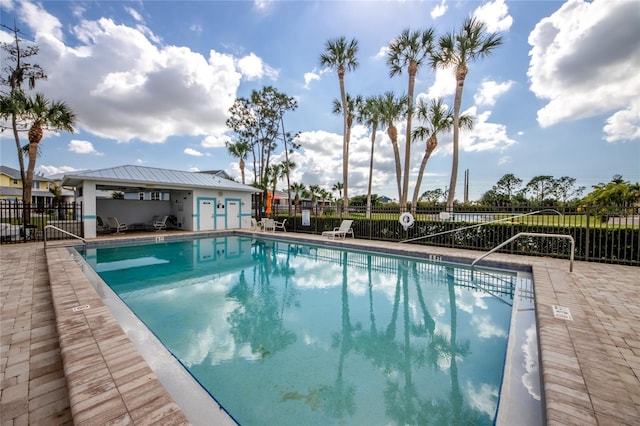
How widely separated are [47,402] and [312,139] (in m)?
24.7

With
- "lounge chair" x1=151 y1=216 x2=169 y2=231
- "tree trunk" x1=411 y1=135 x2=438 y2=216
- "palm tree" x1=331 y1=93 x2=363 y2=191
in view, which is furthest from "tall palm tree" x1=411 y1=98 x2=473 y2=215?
"lounge chair" x1=151 y1=216 x2=169 y2=231

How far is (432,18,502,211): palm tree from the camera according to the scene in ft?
40.6

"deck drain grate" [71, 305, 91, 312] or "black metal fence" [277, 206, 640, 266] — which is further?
"black metal fence" [277, 206, 640, 266]

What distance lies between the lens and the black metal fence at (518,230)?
6.95 metres

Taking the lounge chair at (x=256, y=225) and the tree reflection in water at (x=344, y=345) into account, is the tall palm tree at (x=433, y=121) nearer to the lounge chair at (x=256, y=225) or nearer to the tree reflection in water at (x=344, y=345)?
the lounge chair at (x=256, y=225)

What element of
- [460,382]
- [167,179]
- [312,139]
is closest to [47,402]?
[460,382]

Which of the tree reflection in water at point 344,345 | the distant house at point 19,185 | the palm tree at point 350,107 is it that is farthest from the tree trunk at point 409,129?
the distant house at point 19,185

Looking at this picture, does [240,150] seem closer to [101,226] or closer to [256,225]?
[256,225]

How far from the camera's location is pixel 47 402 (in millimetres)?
2066

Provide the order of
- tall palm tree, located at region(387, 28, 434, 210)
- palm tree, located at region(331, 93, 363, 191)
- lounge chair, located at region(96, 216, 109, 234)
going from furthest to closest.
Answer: palm tree, located at region(331, 93, 363, 191), tall palm tree, located at region(387, 28, 434, 210), lounge chair, located at region(96, 216, 109, 234)

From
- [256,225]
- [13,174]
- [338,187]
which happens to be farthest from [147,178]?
[13,174]

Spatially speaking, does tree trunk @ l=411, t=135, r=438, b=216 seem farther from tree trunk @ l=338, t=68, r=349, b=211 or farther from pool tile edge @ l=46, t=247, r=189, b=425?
pool tile edge @ l=46, t=247, r=189, b=425

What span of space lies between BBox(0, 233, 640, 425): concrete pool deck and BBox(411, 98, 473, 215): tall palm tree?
37.9 ft

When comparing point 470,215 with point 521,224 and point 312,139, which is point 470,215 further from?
point 312,139
